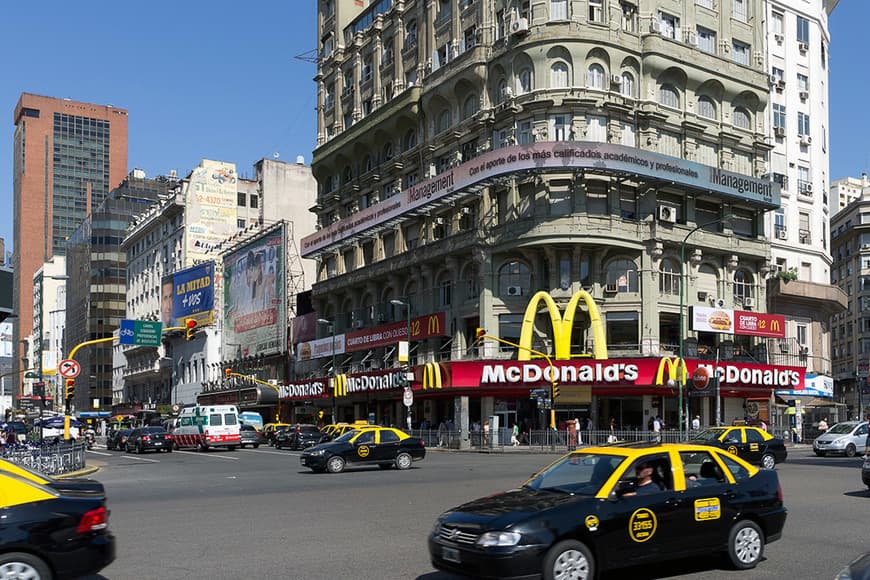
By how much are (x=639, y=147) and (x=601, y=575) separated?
45.3m

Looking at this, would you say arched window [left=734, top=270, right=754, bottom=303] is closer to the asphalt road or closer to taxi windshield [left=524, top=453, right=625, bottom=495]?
the asphalt road

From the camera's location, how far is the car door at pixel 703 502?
411 inches

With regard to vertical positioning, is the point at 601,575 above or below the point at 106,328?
below

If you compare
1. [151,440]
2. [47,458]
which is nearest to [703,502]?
[47,458]

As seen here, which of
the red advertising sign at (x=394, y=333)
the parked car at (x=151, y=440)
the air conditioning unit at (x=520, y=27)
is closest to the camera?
the parked car at (x=151, y=440)

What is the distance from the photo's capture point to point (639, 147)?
5303 cm

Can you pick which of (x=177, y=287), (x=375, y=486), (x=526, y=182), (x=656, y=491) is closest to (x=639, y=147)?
(x=526, y=182)

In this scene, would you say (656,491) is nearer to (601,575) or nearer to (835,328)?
(601,575)

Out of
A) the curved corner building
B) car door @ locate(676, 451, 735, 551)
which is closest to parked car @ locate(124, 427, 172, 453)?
the curved corner building

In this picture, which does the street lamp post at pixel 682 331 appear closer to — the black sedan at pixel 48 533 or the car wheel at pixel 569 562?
the car wheel at pixel 569 562

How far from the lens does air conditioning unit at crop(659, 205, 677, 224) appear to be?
52.0 metres

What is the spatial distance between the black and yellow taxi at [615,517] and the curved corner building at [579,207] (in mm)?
35553

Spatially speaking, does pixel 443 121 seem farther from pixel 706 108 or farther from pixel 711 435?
pixel 711 435

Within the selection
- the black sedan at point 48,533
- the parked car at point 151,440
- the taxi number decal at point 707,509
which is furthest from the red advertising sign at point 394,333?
the black sedan at point 48,533
